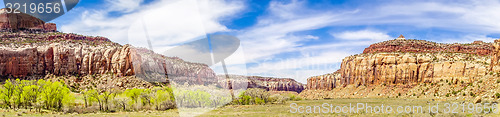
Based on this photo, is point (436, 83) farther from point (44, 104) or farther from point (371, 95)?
point (44, 104)

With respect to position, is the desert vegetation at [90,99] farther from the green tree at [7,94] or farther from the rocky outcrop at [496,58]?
the rocky outcrop at [496,58]

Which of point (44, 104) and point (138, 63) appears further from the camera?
point (138, 63)

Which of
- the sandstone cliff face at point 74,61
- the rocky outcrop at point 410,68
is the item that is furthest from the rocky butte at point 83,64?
the rocky outcrop at point 410,68

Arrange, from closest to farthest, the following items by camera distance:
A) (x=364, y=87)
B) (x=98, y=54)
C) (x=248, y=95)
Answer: (x=248, y=95)
(x=364, y=87)
(x=98, y=54)

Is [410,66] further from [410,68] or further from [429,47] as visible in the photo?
[429,47]

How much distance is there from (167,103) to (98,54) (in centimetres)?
6976

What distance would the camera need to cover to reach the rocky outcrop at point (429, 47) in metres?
113

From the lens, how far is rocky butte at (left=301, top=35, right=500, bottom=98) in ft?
271

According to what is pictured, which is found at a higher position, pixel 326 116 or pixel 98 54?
pixel 98 54

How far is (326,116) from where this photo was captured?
3684 cm

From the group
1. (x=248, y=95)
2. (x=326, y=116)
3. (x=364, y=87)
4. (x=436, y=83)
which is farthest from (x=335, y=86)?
(x=326, y=116)

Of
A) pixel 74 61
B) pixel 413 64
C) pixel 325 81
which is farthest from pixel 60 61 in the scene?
pixel 413 64

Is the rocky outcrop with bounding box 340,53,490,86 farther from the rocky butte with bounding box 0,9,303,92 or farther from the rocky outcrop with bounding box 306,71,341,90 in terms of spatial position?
the rocky butte with bounding box 0,9,303,92
